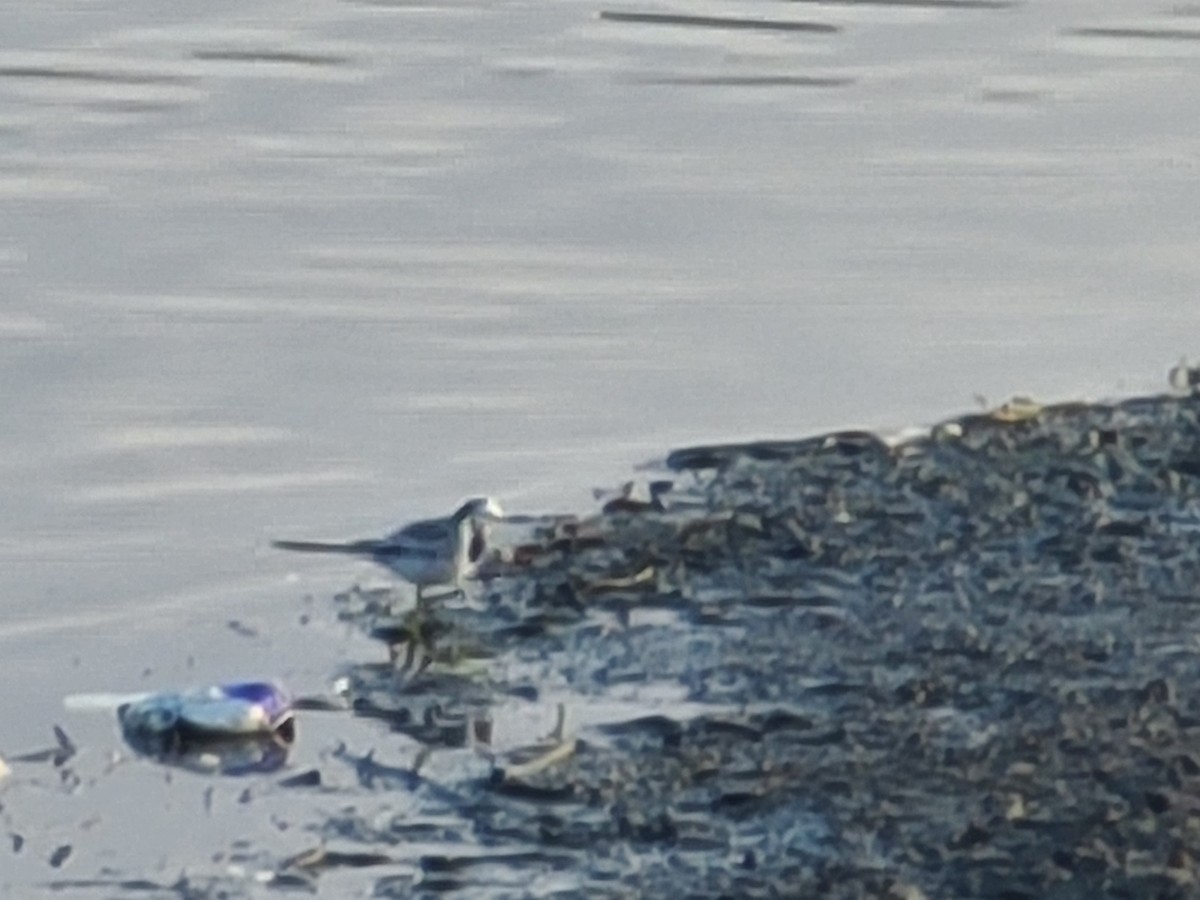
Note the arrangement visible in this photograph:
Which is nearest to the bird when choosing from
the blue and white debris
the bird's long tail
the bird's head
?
the bird's head

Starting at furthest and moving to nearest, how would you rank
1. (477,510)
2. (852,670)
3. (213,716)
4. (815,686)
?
1. (477,510)
2. (852,670)
3. (815,686)
4. (213,716)

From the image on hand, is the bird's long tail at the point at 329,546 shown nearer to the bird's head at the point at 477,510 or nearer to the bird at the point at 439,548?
the bird at the point at 439,548

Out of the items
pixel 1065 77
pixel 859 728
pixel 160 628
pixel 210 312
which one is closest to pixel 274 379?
pixel 210 312

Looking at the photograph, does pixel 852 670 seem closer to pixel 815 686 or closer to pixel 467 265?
pixel 815 686

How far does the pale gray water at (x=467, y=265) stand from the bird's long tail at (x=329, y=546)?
2.6 inches

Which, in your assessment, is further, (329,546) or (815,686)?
(329,546)

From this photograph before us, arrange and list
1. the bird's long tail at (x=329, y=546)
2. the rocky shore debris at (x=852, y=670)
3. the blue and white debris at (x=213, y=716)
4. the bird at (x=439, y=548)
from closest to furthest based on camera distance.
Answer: the rocky shore debris at (x=852, y=670)
the blue and white debris at (x=213, y=716)
the bird at (x=439, y=548)
the bird's long tail at (x=329, y=546)

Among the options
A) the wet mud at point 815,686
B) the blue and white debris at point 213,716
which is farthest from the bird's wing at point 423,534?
the blue and white debris at point 213,716

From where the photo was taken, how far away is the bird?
9.05 metres

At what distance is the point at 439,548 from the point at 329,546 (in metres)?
0.79

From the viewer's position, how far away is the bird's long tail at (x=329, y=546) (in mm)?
9680

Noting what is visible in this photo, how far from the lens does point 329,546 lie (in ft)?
32.2

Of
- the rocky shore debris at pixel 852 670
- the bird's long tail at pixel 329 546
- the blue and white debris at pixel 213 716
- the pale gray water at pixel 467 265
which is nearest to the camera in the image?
the rocky shore debris at pixel 852 670

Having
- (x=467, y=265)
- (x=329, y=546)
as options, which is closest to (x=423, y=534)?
(x=329, y=546)
